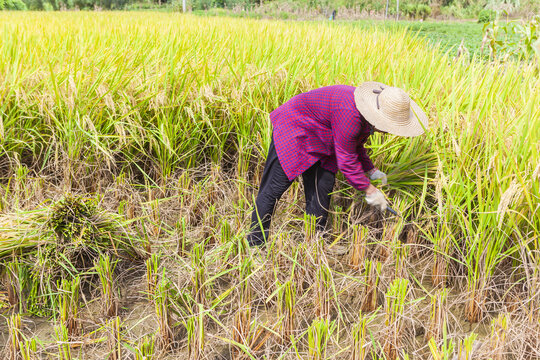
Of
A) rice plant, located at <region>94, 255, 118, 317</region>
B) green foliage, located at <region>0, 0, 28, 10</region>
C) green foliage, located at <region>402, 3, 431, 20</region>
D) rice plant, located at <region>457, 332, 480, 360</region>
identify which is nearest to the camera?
rice plant, located at <region>457, 332, 480, 360</region>

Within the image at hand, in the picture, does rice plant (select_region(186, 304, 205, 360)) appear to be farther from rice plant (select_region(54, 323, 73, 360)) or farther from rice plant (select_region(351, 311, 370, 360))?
rice plant (select_region(351, 311, 370, 360))

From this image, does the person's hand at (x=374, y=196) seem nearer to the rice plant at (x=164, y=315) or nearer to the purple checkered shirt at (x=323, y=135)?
the purple checkered shirt at (x=323, y=135)

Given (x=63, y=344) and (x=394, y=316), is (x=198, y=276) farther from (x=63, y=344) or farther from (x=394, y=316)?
(x=394, y=316)

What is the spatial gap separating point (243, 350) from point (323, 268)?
40cm

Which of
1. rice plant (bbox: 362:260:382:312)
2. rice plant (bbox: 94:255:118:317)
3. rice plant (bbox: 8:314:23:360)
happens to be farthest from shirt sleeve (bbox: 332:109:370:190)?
rice plant (bbox: 8:314:23:360)

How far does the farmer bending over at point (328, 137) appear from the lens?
5.38 ft

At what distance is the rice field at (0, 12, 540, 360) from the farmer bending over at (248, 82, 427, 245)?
12cm

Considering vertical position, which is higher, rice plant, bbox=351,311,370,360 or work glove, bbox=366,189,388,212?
work glove, bbox=366,189,388,212

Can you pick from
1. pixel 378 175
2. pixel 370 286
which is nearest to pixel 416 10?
pixel 378 175

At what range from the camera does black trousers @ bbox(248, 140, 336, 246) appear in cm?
193

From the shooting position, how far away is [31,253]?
1678 mm

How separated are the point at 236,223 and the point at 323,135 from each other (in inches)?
23.9

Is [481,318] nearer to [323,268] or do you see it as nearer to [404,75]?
[323,268]

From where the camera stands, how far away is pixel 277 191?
6.31ft
